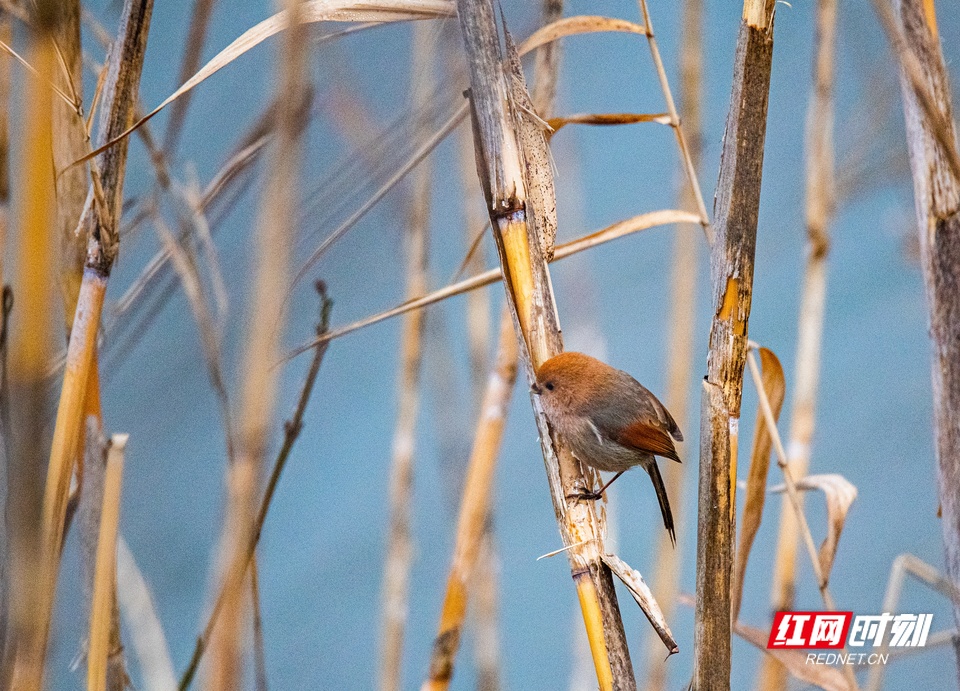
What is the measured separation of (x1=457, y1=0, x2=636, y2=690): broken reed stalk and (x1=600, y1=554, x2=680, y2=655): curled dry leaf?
0.04 feet

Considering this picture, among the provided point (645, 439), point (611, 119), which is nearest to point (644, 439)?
point (645, 439)

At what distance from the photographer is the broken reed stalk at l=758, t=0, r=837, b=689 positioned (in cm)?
94

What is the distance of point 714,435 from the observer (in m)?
0.49

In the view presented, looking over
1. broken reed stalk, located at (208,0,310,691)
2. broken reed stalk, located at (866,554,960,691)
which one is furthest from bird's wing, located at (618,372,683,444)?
broken reed stalk, located at (208,0,310,691)

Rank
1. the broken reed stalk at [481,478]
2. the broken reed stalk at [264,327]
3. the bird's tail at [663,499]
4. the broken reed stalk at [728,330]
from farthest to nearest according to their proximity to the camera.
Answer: the bird's tail at [663,499] → the broken reed stalk at [481,478] → the broken reed stalk at [728,330] → the broken reed stalk at [264,327]

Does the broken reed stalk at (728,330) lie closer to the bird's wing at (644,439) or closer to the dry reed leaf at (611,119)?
the dry reed leaf at (611,119)

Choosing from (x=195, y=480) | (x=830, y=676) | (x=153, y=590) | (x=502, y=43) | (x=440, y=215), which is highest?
(x=440, y=215)

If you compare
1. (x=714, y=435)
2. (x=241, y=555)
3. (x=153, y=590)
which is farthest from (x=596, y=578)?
(x=153, y=590)

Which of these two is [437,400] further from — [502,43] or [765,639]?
[502,43]

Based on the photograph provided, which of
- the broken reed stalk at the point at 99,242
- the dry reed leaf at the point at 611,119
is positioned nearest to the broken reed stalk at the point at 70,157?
the broken reed stalk at the point at 99,242

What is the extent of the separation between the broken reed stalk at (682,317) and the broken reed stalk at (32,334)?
845 millimetres

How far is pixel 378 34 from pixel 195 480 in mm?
476

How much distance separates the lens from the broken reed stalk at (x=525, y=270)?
508mm

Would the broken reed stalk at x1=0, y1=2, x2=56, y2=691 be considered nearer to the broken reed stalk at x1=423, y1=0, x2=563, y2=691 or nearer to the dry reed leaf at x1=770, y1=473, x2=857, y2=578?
the broken reed stalk at x1=423, y1=0, x2=563, y2=691
